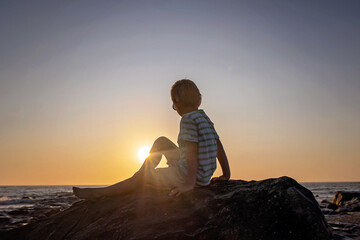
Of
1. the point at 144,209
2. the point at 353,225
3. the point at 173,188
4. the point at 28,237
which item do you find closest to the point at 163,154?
the point at 173,188

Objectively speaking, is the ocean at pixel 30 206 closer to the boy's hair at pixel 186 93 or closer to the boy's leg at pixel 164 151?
the boy's leg at pixel 164 151

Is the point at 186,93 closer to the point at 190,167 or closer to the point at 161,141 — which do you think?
the point at 161,141

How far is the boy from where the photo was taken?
4.08 metres

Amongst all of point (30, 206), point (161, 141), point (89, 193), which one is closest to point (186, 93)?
point (161, 141)

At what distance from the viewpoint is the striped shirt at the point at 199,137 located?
13.5 feet

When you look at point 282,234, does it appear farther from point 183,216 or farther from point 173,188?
point 173,188

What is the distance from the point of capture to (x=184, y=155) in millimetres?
4160

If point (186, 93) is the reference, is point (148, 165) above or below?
below

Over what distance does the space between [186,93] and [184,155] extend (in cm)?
93

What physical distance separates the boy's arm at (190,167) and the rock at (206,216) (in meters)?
0.10

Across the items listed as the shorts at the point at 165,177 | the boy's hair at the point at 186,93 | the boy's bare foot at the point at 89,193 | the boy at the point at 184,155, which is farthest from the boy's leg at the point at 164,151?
the boy's bare foot at the point at 89,193

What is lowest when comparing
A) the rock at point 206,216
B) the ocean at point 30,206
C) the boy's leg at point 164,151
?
the ocean at point 30,206

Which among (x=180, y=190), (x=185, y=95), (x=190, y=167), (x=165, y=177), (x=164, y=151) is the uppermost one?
(x=185, y=95)

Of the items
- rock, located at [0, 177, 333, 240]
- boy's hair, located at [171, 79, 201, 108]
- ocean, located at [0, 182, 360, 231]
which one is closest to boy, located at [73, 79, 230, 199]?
boy's hair, located at [171, 79, 201, 108]
